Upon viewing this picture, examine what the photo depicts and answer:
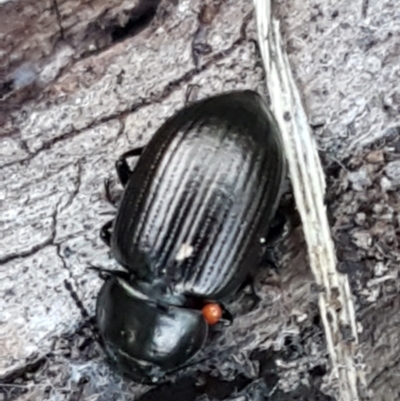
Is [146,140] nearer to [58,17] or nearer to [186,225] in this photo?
[186,225]

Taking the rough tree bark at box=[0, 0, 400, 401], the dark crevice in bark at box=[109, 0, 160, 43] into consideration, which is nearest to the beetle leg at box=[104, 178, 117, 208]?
the rough tree bark at box=[0, 0, 400, 401]

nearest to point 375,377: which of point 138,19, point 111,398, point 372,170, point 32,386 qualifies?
point 372,170

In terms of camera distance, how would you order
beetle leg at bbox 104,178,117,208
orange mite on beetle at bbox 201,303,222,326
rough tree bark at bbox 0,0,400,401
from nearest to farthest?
rough tree bark at bbox 0,0,400,401, beetle leg at bbox 104,178,117,208, orange mite on beetle at bbox 201,303,222,326

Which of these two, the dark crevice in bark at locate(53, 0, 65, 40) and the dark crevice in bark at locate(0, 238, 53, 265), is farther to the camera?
the dark crevice in bark at locate(0, 238, 53, 265)

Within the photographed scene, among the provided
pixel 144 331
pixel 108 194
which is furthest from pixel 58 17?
pixel 144 331

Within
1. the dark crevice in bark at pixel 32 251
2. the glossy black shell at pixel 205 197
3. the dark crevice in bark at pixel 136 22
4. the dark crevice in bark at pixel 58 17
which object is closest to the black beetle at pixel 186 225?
the glossy black shell at pixel 205 197

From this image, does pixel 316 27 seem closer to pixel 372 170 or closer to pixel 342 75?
pixel 342 75

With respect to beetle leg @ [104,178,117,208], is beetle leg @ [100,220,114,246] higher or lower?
lower

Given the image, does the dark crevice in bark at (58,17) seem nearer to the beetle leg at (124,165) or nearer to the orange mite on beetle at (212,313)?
the beetle leg at (124,165)

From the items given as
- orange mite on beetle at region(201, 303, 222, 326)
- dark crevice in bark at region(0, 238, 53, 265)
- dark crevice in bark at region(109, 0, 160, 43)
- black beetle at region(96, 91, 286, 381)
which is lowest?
orange mite on beetle at region(201, 303, 222, 326)

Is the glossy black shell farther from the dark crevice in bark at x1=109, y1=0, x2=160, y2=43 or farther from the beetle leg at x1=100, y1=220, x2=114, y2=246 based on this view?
the dark crevice in bark at x1=109, y1=0, x2=160, y2=43
